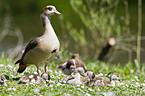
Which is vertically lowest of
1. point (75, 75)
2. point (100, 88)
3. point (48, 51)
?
point (100, 88)

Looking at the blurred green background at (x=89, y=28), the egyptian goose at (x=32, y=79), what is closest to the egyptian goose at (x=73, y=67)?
the egyptian goose at (x=32, y=79)

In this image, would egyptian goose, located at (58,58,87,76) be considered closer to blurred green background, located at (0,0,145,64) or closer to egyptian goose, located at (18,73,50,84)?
egyptian goose, located at (18,73,50,84)

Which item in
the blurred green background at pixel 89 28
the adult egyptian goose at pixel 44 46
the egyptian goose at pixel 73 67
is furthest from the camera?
the blurred green background at pixel 89 28

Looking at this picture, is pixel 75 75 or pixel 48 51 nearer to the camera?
pixel 48 51

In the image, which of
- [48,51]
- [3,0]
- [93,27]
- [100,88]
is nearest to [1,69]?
[48,51]

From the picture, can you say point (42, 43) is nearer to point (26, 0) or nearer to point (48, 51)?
point (48, 51)

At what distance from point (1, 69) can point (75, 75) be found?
212cm

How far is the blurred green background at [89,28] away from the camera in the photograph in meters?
9.76

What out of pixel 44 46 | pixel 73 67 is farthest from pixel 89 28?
pixel 44 46

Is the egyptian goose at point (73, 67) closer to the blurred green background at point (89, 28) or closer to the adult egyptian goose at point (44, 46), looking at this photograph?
the adult egyptian goose at point (44, 46)

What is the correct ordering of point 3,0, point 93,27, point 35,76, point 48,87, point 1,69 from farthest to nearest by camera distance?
point 3,0
point 93,27
point 1,69
point 35,76
point 48,87

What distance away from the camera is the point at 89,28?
10094mm

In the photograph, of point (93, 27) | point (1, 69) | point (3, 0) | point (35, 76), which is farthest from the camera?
point (3, 0)

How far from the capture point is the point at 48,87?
4.88 meters
